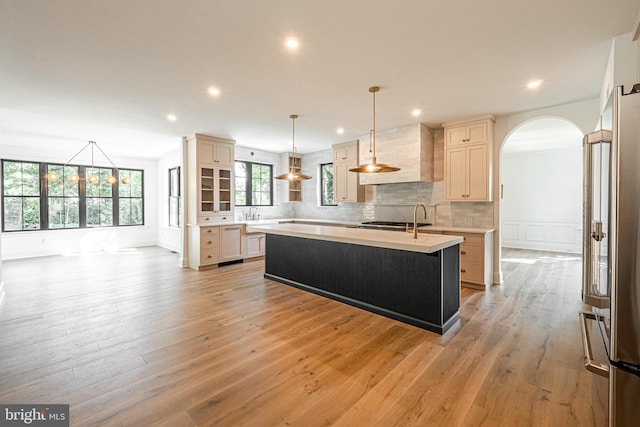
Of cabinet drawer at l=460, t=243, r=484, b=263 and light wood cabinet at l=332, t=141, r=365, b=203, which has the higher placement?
light wood cabinet at l=332, t=141, r=365, b=203

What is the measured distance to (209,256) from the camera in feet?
19.2

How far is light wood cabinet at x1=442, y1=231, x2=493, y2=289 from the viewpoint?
14.3 feet

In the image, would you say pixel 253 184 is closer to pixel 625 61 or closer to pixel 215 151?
pixel 215 151

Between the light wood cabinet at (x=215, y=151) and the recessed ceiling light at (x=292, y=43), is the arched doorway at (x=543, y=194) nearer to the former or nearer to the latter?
the recessed ceiling light at (x=292, y=43)

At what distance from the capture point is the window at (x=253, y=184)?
7355 mm

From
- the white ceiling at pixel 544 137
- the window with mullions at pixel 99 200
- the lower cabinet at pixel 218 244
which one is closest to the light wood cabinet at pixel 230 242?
the lower cabinet at pixel 218 244

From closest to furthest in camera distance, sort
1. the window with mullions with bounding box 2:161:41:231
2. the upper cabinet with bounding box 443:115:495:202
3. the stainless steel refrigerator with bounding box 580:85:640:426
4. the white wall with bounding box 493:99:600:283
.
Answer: the stainless steel refrigerator with bounding box 580:85:640:426, the white wall with bounding box 493:99:600:283, the upper cabinet with bounding box 443:115:495:202, the window with mullions with bounding box 2:161:41:231

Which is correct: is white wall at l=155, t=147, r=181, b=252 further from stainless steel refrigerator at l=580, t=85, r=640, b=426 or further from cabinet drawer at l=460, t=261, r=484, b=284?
stainless steel refrigerator at l=580, t=85, r=640, b=426

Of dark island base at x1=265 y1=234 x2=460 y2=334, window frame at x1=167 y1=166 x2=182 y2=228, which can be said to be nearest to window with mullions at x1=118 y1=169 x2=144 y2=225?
window frame at x1=167 y1=166 x2=182 y2=228

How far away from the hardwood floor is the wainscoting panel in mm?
4221

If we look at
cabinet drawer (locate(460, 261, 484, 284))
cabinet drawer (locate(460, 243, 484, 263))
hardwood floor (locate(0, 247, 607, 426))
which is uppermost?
cabinet drawer (locate(460, 243, 484, 263))

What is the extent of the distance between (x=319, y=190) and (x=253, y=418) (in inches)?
241

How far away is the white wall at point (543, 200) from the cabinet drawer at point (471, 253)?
4764mm

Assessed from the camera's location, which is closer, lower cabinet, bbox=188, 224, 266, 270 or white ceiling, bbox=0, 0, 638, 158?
white ceiling, bbox=0, 0, 638, 158
